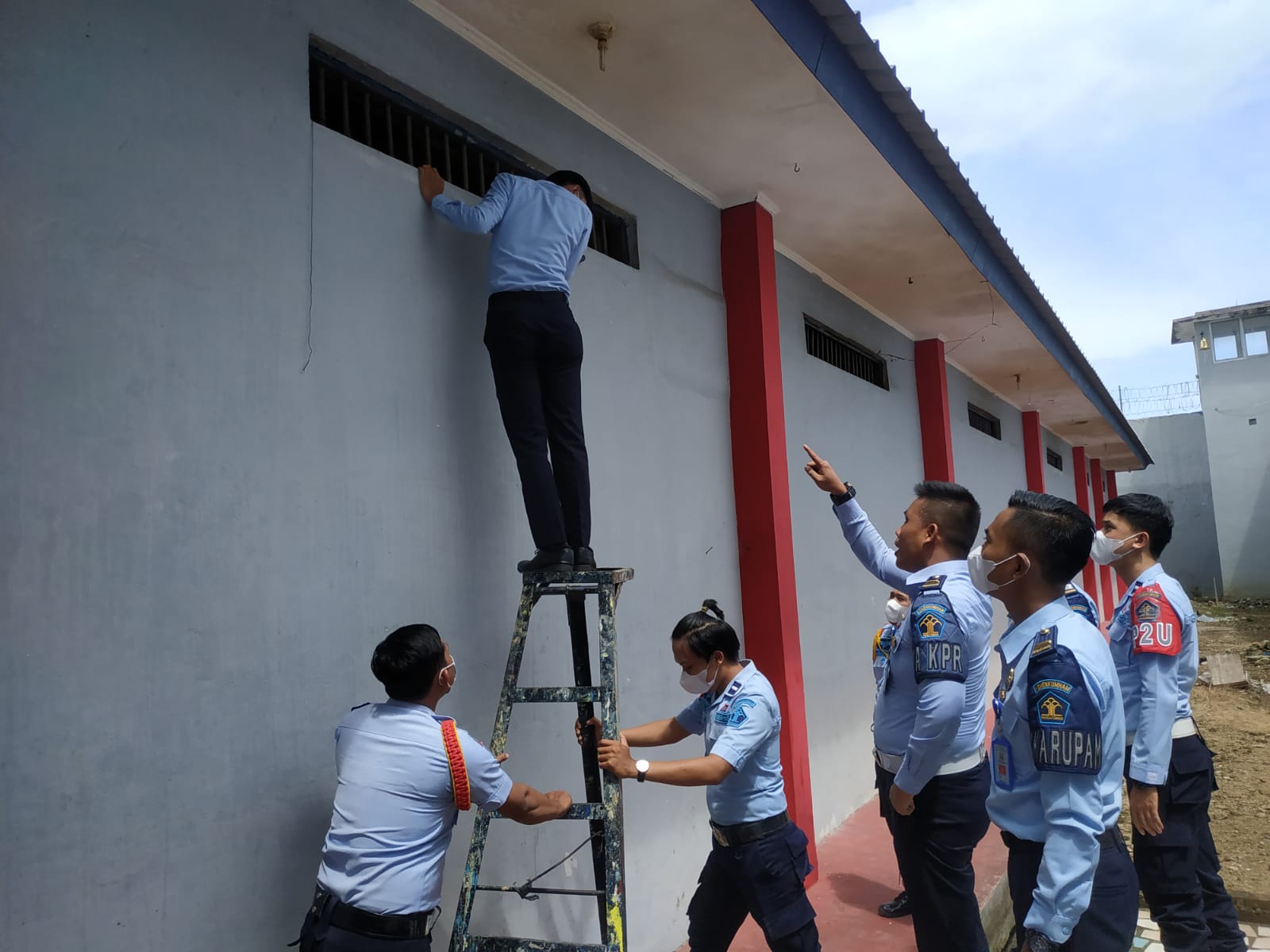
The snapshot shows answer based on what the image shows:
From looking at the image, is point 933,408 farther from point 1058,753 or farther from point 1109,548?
point 1058,753

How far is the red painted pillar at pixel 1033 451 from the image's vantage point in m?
12.4

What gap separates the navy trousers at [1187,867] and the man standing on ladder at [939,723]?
2.43ft

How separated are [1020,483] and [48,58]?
12.2 meters

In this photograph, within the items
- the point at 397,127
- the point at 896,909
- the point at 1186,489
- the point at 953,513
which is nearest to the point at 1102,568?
the point at 1186,489

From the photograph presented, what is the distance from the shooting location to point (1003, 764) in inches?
84.4

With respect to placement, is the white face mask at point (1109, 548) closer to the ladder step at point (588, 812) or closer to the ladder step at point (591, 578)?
the ladder step at point (591, 578)

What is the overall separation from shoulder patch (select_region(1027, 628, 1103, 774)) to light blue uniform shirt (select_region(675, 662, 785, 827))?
916 mm

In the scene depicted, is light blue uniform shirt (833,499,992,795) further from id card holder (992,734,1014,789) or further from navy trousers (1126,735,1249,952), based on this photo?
navy trousers (1126,735,1249,952)

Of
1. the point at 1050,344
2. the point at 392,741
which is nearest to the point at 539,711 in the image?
the point at 392,741

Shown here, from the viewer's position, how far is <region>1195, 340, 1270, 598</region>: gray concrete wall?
73.0ft

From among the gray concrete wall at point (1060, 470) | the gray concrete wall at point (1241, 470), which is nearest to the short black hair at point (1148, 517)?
the gray concrete wall at point (1060, 470)

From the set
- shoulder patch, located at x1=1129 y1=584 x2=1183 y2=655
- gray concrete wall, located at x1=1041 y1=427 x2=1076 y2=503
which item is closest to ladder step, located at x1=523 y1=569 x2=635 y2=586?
shoulder patch, located at x1=1129 y1=584 x2=1183 y2=655

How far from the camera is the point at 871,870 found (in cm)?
472

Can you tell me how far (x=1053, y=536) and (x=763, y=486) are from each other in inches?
102
